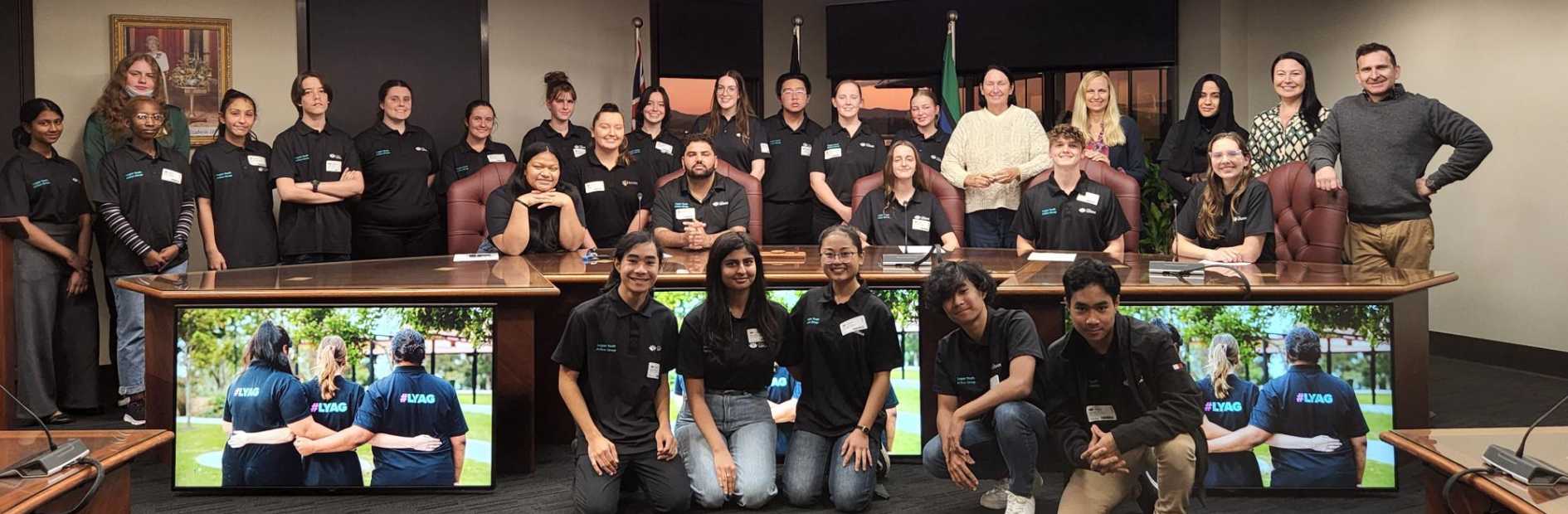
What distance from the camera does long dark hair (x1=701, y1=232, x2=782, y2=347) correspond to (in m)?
3.79

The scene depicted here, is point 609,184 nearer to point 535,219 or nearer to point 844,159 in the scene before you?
point 535,219

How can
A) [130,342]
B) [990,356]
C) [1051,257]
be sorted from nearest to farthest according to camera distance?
[990,356] < [1051,257] < [130,342]

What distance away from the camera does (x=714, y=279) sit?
3.80m

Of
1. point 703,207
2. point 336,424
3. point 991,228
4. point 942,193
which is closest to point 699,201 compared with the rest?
point 703,207

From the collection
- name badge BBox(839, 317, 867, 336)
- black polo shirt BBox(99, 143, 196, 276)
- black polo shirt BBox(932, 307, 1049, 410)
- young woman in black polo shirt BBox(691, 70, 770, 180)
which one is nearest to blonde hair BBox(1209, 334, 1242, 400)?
black polo shirt BBox(932, 307, 1049, 410)

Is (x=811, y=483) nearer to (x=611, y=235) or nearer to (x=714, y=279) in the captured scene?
(x=714, y=279)

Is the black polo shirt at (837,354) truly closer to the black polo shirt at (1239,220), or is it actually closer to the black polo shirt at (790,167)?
the black polo shirt at (1239,220)

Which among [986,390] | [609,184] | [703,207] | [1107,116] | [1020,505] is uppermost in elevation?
[1107,116]

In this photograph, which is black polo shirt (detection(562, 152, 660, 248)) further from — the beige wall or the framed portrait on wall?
the beige wall

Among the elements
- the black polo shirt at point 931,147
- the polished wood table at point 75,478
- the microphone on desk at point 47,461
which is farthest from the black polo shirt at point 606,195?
the microphone on desk at point 47,461

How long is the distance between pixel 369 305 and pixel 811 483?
1.51m

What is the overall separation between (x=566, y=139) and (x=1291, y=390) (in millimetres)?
3950

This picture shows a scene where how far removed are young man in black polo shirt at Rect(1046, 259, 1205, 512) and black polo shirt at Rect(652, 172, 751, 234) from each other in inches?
98.6

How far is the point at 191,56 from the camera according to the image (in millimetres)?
6543
